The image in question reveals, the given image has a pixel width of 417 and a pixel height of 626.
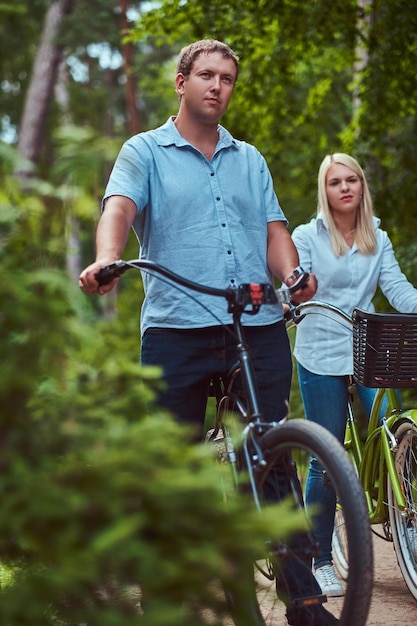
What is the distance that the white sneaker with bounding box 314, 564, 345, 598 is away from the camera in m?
5.06

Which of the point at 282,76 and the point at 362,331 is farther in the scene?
the point at 282,76

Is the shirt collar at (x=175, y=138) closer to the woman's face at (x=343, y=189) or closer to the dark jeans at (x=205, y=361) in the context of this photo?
the dark jeans at (x=205, y=361)

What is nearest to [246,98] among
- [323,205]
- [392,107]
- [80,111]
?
[392,107]

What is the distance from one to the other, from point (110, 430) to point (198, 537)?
283mm

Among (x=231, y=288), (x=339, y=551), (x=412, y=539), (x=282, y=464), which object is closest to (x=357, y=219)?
(x=412, y=539)

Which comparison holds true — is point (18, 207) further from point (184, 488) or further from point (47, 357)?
point (184, 488)

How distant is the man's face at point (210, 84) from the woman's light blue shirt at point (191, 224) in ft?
0.55

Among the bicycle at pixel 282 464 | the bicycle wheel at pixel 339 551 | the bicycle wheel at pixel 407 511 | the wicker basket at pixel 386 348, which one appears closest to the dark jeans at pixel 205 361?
the bicycle at pixel 282 464

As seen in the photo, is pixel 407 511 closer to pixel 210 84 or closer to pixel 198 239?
pixel 198 239

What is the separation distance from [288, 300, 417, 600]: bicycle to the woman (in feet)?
0.44

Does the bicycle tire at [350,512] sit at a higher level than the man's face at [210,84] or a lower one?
lower

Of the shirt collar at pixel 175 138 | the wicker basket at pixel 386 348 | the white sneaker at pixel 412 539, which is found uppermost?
the shirt collar at pixel 175 138

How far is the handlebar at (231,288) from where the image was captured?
3.23 metres

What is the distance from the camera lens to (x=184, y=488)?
206cm
